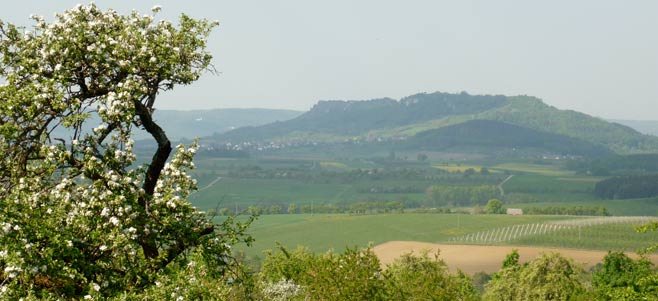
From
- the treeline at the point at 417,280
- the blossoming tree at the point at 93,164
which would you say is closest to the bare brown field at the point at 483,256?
the treeline at the point at 417,280

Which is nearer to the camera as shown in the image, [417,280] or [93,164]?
[93,164]

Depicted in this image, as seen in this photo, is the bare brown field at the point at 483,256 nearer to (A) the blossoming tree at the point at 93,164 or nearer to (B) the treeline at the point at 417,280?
(B) the treeline at the point at 417,280

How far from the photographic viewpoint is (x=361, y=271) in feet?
138

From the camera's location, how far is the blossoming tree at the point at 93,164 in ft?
50.9

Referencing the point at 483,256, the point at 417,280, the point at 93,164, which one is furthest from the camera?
the point at 483,256

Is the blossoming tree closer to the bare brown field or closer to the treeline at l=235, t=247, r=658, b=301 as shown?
the treeline at l=235, t=247, r=658, b=301

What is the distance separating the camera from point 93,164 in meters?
17.0

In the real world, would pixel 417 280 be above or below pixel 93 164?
below

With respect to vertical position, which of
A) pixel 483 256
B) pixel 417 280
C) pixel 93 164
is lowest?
pixel 483 256

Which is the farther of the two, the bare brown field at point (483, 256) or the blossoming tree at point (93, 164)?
the bare brown field at point (483, 256)

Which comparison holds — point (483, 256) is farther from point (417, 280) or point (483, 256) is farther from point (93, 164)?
point (93, 164)

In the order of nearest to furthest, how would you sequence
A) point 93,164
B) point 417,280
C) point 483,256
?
point 93,164
point 417,280
point 483,256

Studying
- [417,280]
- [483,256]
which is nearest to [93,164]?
[417,280]

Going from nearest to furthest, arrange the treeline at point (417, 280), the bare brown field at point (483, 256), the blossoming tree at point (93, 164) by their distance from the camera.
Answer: the blossoming tree at point (93, 164) → the treeline at point (417, 280) → the bare brown field at point (483, 256)
